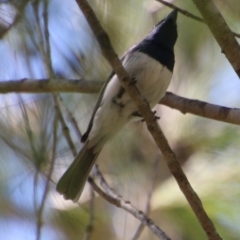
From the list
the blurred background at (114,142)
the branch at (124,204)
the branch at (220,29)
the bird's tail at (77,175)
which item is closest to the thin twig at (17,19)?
the blurred background at (114,142)

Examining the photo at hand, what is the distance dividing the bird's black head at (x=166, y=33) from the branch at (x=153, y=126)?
1.83ft

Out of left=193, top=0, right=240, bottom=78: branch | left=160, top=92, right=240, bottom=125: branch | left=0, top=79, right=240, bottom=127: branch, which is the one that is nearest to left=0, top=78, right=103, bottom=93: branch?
left=0, top=79, right=240, bottom=127: branch

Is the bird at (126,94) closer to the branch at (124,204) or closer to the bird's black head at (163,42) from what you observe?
the bird's black head at (163,42)

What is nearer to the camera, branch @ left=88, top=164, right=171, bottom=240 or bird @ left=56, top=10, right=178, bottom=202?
branch @ left=88, top=164, right=171, bottom=240

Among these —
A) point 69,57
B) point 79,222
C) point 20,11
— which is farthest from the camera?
point 79,222

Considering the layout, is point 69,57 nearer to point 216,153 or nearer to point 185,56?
point 185,56

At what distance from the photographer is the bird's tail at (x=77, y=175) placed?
5.80 feet

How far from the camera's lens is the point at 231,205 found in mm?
2020

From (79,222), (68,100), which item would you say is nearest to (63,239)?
(79,222)

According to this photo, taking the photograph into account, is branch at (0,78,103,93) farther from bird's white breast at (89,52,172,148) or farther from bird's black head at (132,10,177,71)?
bird's black head at (132,10,177,71)

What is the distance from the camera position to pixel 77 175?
182 centimetres

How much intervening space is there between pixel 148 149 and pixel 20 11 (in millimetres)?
777

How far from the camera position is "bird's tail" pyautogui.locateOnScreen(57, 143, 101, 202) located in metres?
1.77

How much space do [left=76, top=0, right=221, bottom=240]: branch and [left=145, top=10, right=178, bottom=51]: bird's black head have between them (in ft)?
1.83
